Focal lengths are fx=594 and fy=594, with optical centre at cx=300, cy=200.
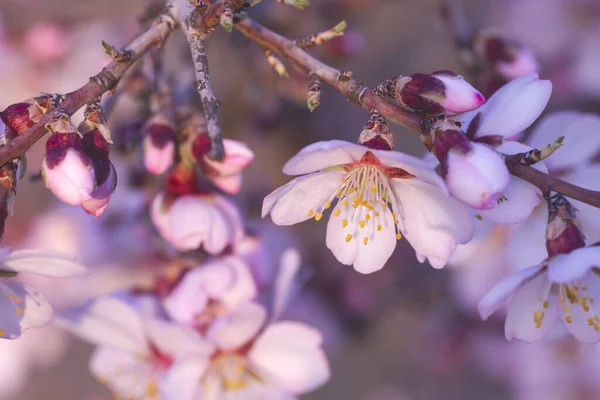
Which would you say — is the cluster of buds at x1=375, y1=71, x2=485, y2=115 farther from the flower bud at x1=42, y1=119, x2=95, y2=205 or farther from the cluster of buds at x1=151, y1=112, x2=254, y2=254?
the flower bud at x1=42, y1=119, x2=95, y2=205

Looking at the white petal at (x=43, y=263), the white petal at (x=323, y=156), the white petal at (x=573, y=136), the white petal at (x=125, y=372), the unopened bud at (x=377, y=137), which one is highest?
the white petal at (x=573, y=136)

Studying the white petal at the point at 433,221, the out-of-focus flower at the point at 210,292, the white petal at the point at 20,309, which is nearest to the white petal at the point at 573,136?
the white petal at the point at 433,221

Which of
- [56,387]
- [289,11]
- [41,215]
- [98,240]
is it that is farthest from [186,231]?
[56,387]

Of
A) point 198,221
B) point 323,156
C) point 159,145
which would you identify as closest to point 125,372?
point 198,221

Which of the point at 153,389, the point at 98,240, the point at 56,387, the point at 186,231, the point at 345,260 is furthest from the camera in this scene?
the point at 56,387

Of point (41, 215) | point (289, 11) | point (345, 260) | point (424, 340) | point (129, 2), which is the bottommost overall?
point (345, 260)

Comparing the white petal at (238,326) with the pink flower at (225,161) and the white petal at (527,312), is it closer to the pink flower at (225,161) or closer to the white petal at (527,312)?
the pink flower at (225,161)

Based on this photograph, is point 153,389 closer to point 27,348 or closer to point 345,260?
point 345,260
